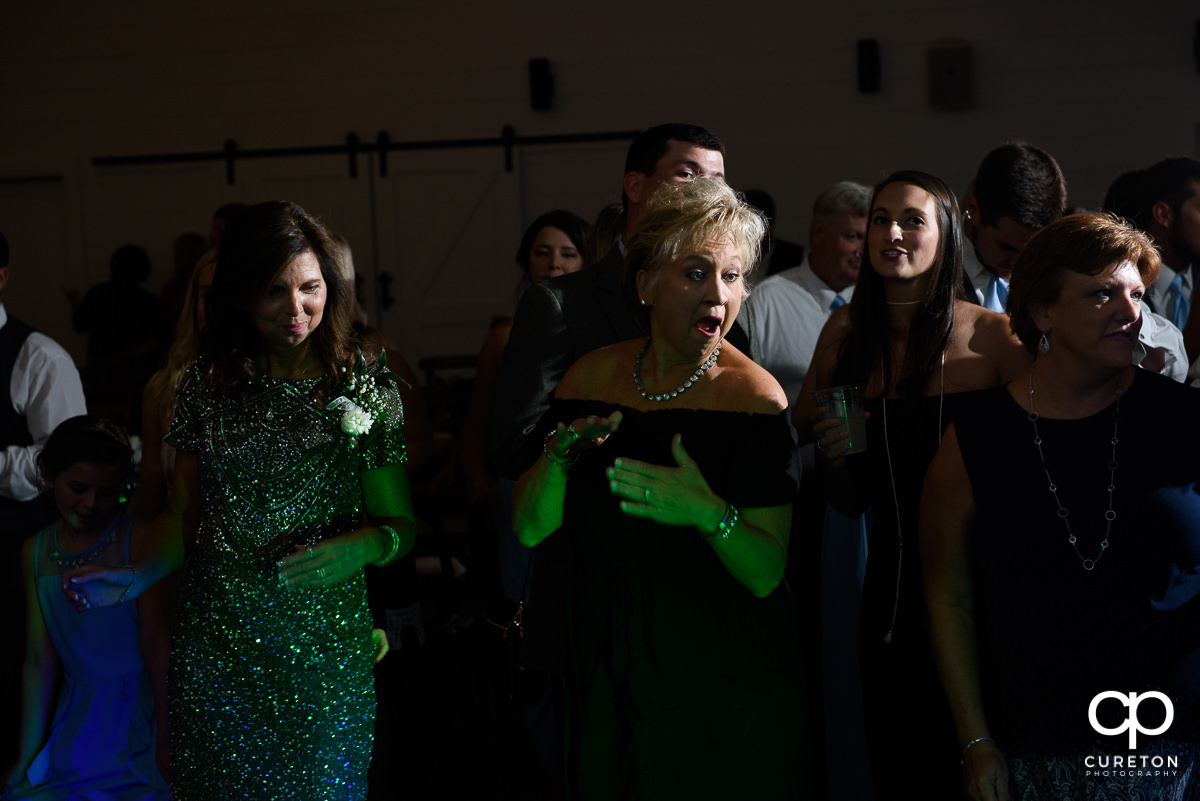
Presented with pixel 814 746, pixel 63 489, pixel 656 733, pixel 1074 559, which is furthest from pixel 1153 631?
pixel 63 489

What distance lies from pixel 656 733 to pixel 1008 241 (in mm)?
2100

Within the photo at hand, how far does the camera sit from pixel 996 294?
11.3ft

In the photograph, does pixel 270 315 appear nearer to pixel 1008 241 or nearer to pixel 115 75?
pixel 1008 241

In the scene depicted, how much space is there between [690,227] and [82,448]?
171 centimetres

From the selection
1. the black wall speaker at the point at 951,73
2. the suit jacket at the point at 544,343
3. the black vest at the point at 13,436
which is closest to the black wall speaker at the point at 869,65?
the black wall speaker at the point at 951,73

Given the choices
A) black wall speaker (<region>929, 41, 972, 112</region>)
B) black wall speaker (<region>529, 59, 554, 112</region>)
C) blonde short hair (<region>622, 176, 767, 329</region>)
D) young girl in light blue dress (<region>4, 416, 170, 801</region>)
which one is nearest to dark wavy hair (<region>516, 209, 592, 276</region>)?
young girl in light blue dress (<region>4, 416, 170, 801</region>)

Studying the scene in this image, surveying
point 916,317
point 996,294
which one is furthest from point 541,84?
point 916,317

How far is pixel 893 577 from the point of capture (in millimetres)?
2424

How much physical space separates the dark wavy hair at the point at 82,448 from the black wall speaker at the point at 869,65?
19.2 feet

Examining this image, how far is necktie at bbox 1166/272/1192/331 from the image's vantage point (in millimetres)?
3611

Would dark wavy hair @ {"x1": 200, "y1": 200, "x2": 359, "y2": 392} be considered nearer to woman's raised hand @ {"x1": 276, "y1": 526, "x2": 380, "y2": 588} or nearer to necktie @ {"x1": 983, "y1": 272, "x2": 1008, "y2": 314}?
woman's raised hand @ {"x1": 276, "y1": 526, "x2": 380, "y2": 588}

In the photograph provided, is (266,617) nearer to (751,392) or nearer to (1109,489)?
(751,392)

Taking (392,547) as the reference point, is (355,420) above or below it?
above

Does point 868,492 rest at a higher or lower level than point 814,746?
higher
